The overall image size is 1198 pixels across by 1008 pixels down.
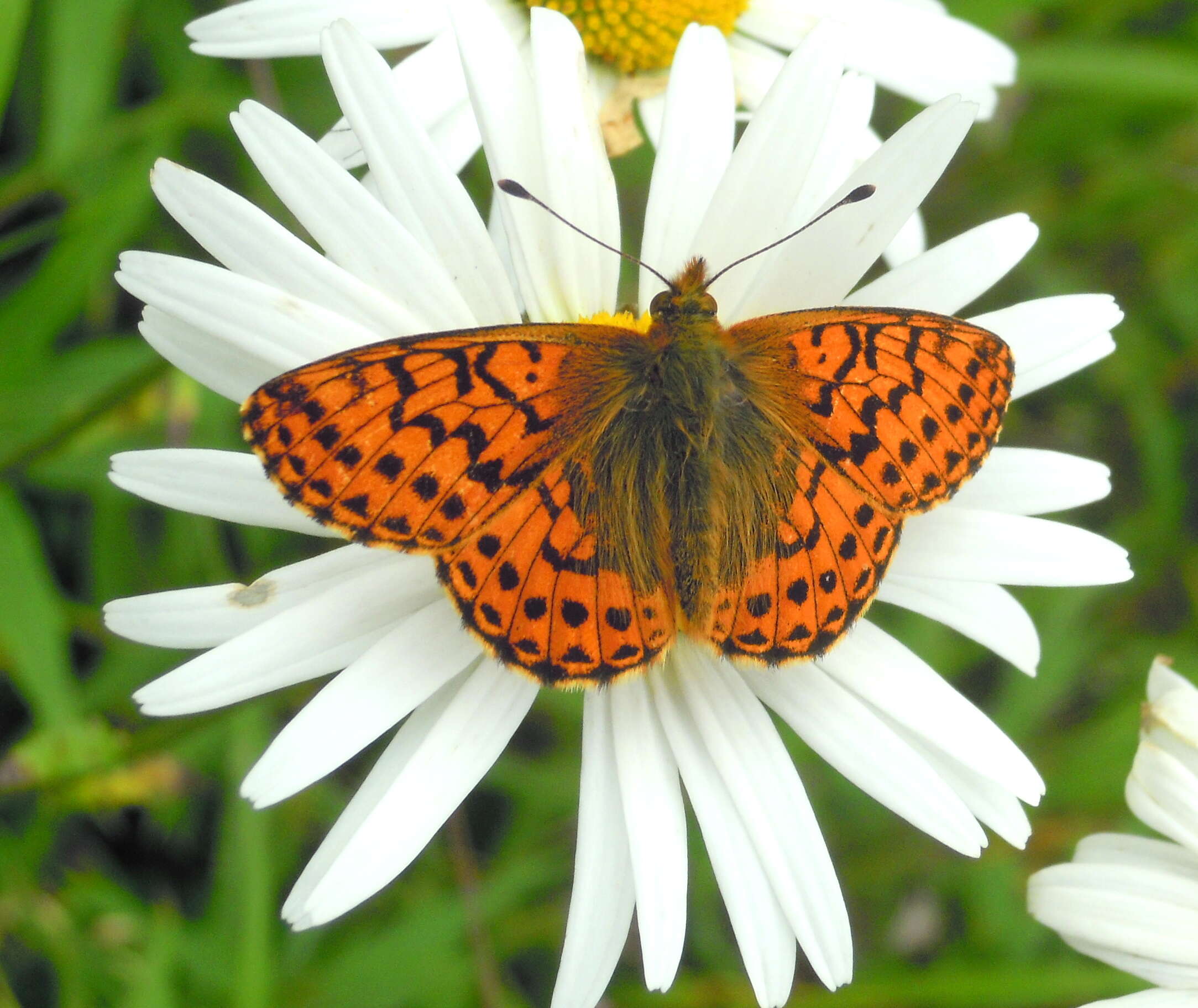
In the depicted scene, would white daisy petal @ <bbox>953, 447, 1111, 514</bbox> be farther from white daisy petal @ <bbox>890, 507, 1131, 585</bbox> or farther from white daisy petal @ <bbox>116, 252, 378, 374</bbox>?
white daisy petal @ <bbox>116, 252, 378, 374</bbox>

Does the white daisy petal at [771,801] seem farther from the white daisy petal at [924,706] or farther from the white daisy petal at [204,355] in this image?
the white daisy petal at [204,355]

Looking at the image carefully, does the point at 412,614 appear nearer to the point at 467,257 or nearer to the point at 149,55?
the point at 467,257

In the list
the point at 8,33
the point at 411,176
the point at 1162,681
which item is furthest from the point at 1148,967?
the point at 8,33

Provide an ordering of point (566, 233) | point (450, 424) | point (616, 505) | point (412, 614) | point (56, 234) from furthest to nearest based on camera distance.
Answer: point (56, 234)
point (566, 233)
point (412, 614)
point (616, 505)
point (450, 424)

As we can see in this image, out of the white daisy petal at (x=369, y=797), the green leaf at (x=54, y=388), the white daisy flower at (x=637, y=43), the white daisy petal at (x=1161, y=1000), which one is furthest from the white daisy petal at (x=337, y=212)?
the white daisy petal at (x=1161, y=1000)

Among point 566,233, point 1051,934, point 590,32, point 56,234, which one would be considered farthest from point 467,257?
point 1051,934

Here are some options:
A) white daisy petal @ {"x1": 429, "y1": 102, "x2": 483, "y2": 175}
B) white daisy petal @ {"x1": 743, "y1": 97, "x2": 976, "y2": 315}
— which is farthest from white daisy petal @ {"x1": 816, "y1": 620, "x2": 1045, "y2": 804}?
white daisy petal @ {"x1": 429, "y1": 102, "x2": 483, "y2": 175}

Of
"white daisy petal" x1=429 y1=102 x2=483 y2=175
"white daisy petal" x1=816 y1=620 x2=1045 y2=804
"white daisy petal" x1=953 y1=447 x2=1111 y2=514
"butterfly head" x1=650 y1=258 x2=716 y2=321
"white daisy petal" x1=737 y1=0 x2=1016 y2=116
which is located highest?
"white daisy petal" x1=737 y1=0 x2=1016 y2=116
